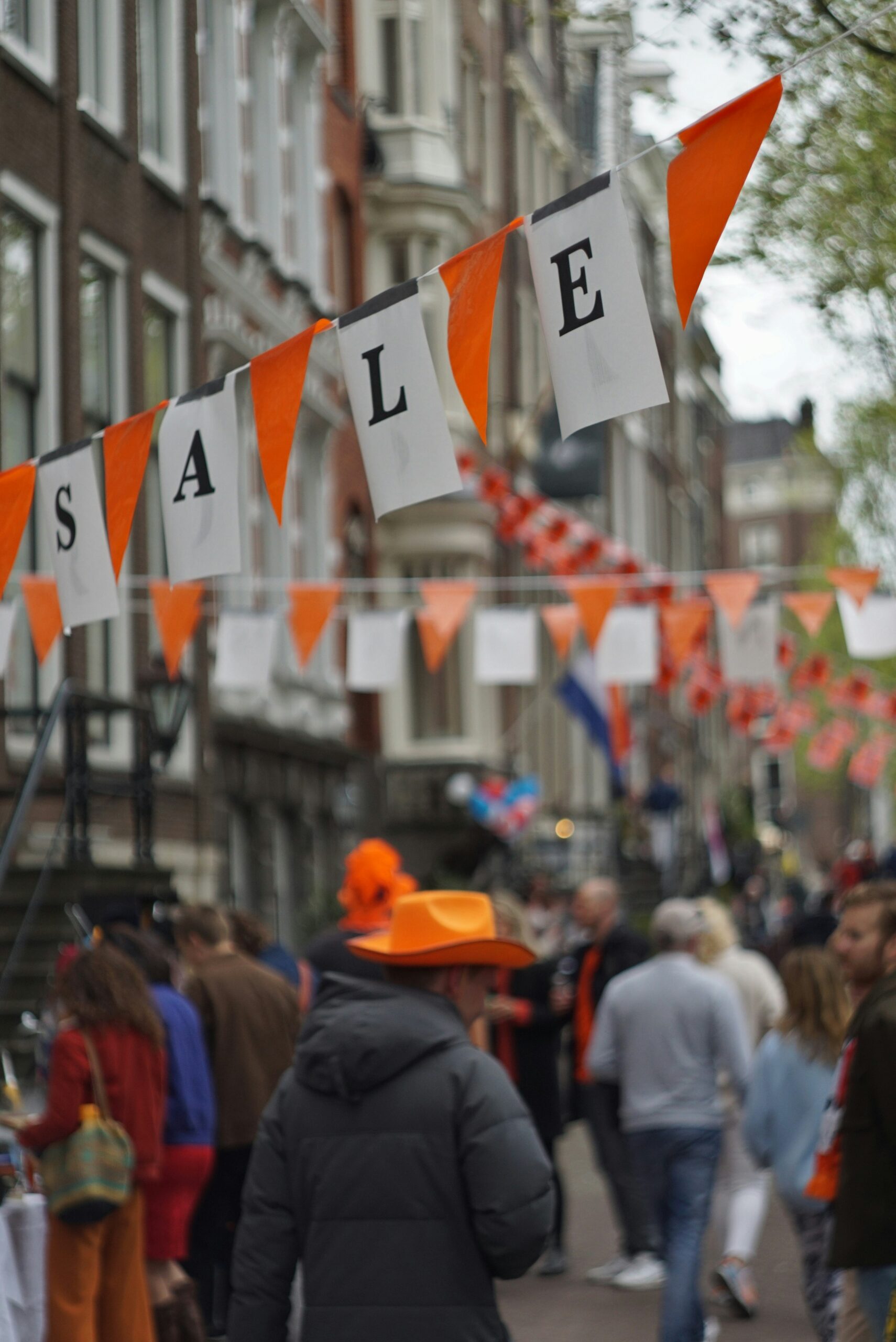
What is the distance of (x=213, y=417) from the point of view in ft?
20.4

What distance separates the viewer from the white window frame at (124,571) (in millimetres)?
17328

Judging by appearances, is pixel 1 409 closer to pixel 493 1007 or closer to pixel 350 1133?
pixel 493 1007

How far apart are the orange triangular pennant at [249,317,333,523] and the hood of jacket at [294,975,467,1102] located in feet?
5.80

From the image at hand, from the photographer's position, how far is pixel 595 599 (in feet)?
51.1

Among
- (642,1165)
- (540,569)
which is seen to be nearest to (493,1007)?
(642,1165)

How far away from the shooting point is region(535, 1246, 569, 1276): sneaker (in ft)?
34.9

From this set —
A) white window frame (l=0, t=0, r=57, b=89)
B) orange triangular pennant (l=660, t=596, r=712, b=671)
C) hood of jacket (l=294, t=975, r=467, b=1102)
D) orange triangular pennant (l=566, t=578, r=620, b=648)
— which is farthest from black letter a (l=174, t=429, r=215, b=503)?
orange triangular pennant (l=660, t=596, r=712, b=671)

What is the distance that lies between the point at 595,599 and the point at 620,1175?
5.88 metres

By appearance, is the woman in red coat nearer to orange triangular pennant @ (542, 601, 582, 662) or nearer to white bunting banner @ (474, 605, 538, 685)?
white bunting banner @ (474, 605, 538, 685)

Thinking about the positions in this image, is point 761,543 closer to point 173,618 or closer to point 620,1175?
point 173,618

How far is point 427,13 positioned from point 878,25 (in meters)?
19.5

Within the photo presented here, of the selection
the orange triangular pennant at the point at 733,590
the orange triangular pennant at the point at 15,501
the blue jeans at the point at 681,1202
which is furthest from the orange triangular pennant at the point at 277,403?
the orange triangular pennant at the point at 733,590

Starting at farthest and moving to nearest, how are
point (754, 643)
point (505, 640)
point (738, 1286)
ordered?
1. point (754, 643)
2. point (505, 640)
3. point (738, 1286)

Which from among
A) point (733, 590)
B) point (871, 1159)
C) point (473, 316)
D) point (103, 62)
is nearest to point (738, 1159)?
point (871, 1159)
